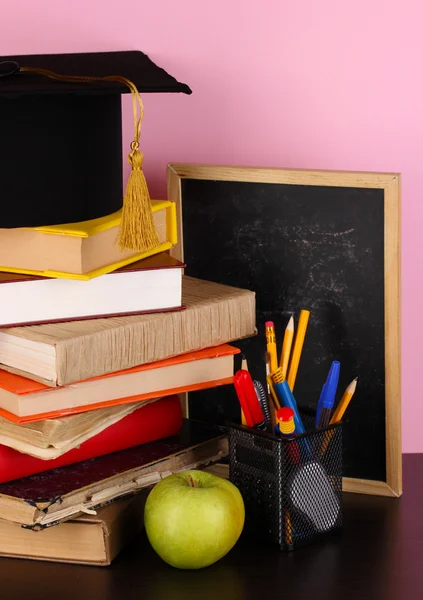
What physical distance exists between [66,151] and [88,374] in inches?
9.0

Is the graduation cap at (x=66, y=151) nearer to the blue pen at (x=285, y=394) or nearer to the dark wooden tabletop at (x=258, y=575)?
the blue pen at (x=285, y=394)

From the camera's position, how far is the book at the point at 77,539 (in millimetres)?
1009

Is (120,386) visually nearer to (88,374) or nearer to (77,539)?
(88,374)

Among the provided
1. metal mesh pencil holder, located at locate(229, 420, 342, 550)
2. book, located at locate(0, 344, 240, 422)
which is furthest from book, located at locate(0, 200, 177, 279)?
metal mesh pencil holder, located at locate(229, 420, 342, 550)

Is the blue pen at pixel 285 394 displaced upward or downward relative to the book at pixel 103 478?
upward

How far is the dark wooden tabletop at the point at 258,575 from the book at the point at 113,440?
98 mm

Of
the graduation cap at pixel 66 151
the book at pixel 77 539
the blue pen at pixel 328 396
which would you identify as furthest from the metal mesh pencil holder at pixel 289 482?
the graduation cap at pixel 66 151

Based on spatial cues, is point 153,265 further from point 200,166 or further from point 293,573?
point 293,573

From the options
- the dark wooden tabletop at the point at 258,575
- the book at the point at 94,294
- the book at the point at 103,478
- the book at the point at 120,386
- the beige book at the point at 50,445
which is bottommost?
the dark wooden tabletop at the point at 258,575

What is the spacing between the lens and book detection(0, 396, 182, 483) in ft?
3.38

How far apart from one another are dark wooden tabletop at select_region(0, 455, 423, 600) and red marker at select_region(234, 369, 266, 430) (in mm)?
129

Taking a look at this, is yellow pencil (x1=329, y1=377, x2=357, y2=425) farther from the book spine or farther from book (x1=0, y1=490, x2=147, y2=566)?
book (x1=0, y1=490, x2=147, y2=566)

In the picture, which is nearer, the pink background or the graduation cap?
the graduation cap

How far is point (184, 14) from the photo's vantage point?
1270 millimetres
